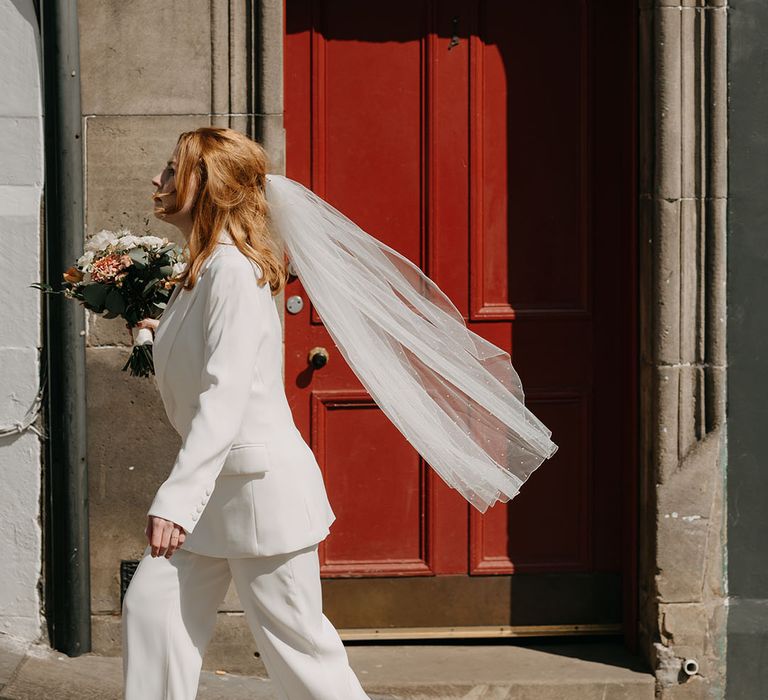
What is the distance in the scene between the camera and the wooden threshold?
218 inches

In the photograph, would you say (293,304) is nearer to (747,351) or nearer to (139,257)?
(139,257)

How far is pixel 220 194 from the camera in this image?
3496 mm

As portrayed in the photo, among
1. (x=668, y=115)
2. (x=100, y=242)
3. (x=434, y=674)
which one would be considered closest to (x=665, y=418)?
(x=668, y=115)

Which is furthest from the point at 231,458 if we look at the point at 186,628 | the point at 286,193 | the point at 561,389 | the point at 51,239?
the point at 561,389

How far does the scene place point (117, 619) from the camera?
5176 mm

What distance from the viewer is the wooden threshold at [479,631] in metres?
5.54

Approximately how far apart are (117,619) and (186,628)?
186 centimetres

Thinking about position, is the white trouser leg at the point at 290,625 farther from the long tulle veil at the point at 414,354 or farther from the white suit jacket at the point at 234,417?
the long tulle veil at the point at 414,354

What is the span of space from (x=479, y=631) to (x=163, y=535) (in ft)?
8.74

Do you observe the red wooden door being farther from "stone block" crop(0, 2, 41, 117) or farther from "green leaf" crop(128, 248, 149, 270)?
"green leaf" crop(128, 248, 149, 270)

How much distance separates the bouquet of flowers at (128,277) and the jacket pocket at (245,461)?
579 mm

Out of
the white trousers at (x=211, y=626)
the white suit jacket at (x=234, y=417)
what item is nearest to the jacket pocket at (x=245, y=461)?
the white suit jacket at (x=234, y=417)

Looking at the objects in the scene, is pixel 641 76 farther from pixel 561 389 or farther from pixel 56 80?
pixel 56 80

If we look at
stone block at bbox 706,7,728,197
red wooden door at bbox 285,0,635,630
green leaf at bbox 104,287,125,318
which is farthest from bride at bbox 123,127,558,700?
stone block at bbox 706,7,728,197
